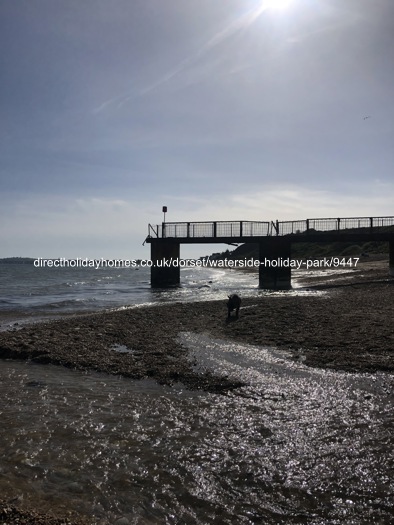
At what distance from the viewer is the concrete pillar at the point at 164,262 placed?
39.1 m

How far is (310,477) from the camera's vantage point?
4.82 meters

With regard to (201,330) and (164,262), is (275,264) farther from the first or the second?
(201,330)

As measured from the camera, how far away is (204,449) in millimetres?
5523

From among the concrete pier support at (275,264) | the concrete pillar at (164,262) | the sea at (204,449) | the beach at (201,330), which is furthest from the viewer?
the concrete pillar at (164,262)

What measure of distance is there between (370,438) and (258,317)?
10.5 meters

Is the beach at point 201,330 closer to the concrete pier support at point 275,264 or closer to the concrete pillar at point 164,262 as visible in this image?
the concrete pier support at point 275,264

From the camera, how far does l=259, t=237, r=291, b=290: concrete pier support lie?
3391 cm

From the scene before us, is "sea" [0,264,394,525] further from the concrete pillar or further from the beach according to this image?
the concrete pillar

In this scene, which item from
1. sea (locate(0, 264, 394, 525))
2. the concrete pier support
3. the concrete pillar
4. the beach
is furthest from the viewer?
the concrete pillar

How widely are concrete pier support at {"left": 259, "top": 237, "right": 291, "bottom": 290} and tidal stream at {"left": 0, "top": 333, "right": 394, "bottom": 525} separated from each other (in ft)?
83.4

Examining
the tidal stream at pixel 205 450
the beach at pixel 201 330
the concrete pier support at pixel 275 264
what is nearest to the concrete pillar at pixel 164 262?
the concrete pier support at pixel 275 264

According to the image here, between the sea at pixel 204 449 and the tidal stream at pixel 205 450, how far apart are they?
2 centimetres

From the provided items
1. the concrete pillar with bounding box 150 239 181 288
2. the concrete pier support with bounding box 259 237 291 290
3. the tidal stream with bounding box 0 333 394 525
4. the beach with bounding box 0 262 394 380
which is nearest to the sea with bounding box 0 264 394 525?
the tidal stream with bounding box 0 333 394 525

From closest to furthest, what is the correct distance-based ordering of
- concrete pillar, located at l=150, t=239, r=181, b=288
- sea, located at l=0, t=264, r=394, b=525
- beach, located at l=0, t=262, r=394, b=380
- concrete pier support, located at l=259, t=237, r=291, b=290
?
sea, located at l=0, t=264, r=394, b=525 → beach, located at l=0, t=262, r=394, b=380 → concrete pier support, located at l=259, t=237, r=291, b=290 → concrete pillar, located at l=150, t=239, r=181, b=288
